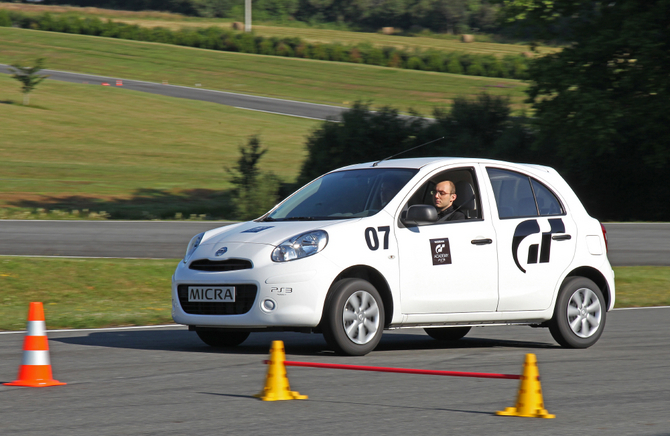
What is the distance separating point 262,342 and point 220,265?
1.67 m

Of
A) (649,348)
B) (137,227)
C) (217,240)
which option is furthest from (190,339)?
(137,227)

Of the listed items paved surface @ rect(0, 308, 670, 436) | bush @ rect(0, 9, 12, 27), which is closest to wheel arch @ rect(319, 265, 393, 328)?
paved surface @ rect(0, 308, 670, 436)

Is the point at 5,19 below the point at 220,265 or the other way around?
the other way around

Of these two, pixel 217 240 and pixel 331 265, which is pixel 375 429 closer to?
pixel 331 265

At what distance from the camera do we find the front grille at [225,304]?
821 centimetres

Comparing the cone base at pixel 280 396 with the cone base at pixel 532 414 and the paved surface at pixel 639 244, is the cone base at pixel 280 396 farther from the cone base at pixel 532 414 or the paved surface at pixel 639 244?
the paved surface at pixel 639 244

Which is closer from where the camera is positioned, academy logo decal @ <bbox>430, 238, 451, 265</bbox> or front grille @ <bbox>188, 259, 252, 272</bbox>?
front grille @ <bbox>188, 259, 252, 272</bbox>

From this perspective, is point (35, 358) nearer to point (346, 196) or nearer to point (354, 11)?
point (346, 196)

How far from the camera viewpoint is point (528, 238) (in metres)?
9.30

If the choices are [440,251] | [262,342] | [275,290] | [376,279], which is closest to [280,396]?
[275,290]

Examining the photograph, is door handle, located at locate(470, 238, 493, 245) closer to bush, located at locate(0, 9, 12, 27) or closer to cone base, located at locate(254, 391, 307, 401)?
cone base, located at locate(254, 391, 307, 401)

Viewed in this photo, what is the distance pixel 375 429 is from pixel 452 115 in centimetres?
3447

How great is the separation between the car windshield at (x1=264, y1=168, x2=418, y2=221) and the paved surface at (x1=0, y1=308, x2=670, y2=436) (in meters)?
1.28

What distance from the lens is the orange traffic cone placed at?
6.88 metres
